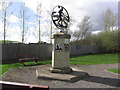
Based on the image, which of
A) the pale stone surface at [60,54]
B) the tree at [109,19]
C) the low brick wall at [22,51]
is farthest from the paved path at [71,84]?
the tree at [109,19]

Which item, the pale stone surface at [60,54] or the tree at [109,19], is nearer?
the pale stone surface at [60,54]

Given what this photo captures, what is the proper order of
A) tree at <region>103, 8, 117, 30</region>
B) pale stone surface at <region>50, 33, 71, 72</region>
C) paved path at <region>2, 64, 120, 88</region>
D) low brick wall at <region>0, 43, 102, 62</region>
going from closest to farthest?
paved path at <region>2, 64, 120, 88</region> < pale stone surface at <region>50, 33, 71, 72</region> < low brick wall at <region>0, 43, 102, 62</region> < tree at <region>103, 8, 117, 30</region>

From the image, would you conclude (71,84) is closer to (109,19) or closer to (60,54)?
(60,54)

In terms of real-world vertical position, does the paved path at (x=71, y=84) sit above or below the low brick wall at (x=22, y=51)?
below

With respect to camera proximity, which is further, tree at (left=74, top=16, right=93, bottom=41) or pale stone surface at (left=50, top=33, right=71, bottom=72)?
tree at (left=74, top=16, right=93, bottom=41)

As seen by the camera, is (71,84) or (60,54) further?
(60,54)

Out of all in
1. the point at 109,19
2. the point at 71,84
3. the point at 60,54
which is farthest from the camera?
the point at 109,19

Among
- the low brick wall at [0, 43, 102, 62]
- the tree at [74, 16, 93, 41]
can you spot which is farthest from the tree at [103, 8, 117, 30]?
the low brick wall at [0, 43, 102, 62]

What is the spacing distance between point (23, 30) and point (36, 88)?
22.5 metres

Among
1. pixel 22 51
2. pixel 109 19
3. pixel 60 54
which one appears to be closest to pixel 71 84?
pixel 60 54

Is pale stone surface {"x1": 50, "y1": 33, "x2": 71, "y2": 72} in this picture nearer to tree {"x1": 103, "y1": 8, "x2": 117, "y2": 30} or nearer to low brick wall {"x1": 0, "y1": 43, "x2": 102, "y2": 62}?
low brick wall {"x1": 0, "y1": 43, "x2": 102, "y2": 62}

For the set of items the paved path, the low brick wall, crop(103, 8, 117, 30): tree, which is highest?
crop(103, 8, 117, 30): tree

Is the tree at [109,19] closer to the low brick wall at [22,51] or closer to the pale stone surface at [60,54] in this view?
the low brick wall at [22,51]

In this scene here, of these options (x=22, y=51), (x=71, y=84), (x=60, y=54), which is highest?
(x=60, y=54)
